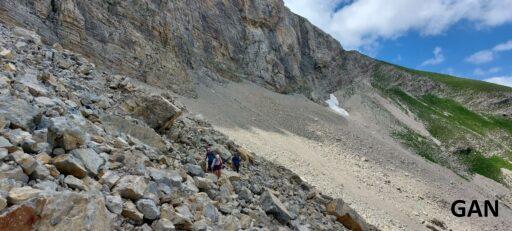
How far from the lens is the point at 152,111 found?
18641 millimetres

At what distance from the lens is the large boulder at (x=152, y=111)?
1838cm

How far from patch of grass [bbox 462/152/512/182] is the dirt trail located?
4.08 metres

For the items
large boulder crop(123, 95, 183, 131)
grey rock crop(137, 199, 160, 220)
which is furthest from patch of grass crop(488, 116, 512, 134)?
grey rock crop(137, 199, 160, 220)

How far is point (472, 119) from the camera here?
10662 cm

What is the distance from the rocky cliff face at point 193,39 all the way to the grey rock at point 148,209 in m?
25.3

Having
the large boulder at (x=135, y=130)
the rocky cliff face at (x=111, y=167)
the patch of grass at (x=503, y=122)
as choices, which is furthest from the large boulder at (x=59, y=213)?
the patch of grass at (x=503, y=122)

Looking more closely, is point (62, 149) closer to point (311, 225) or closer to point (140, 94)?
point (140, 94)

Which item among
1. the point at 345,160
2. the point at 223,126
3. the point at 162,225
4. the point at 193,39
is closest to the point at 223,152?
the point at 162,225

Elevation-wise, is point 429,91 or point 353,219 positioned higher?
point 429,91

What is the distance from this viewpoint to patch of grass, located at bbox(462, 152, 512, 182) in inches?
2667

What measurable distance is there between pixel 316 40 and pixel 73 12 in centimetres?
7088

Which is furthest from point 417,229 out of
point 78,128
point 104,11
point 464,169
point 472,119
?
point 472,119

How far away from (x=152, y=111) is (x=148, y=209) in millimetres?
8713

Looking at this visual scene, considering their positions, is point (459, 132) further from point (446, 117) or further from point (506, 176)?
point (446, 117)
